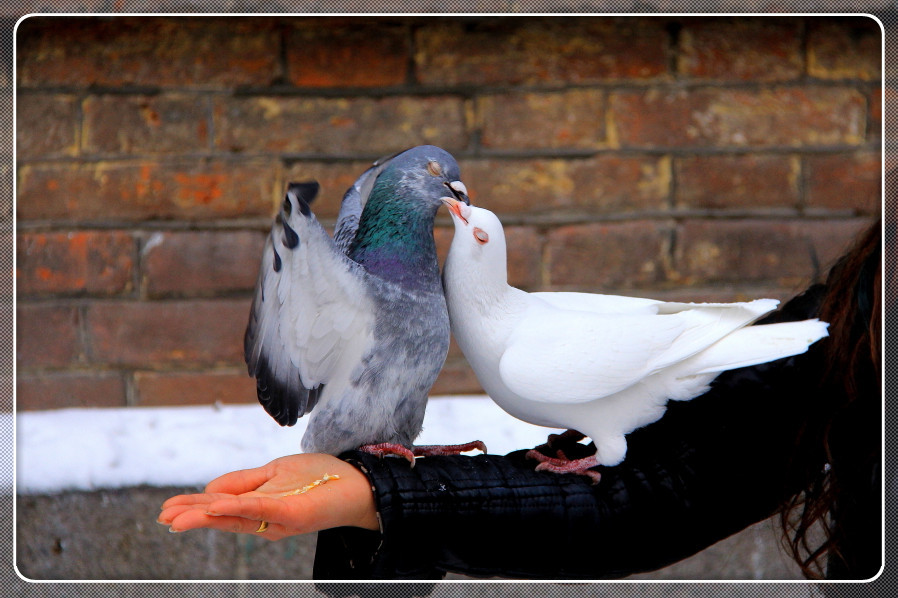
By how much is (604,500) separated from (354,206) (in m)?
0.27

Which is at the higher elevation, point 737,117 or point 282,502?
point 737,117

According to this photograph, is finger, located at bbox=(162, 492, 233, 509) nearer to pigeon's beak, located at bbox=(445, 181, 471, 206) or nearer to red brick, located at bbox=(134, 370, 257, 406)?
pigeon's beak, located at bbox=(445, 181, 471, 206)

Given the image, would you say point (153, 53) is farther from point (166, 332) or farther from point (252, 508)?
point (252, 508)

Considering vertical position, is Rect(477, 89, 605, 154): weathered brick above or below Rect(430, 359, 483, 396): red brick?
above

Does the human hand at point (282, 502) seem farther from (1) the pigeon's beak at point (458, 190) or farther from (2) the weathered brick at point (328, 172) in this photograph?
(2) the weathered brick at point (328, 172)

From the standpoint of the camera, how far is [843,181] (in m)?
0.89

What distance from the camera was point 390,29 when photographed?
85 cm

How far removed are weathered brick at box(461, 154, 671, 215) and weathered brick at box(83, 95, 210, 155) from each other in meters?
0.31

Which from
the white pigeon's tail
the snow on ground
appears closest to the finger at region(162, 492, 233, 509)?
the white pigeon's tail

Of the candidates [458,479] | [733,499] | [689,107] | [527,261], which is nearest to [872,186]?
[689,107]

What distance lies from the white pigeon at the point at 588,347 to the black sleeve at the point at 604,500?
3 cm

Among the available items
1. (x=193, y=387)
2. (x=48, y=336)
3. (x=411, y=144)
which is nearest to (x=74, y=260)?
(x=48, y=336)

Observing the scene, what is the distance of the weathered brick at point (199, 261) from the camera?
2.87 feet

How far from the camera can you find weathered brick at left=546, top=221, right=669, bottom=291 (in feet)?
2.90
